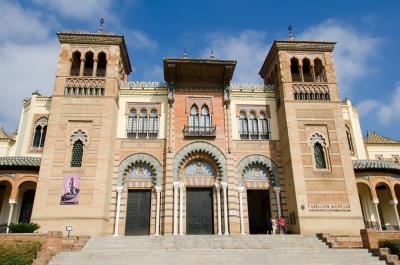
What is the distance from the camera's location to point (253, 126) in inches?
793

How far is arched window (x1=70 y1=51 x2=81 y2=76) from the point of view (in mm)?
20062

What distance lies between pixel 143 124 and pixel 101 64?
483 centimetres

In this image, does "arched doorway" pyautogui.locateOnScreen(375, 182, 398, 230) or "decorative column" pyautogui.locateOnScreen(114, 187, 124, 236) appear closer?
"decorative column" pyautogui.locateOnScreen(114, 187, 124, 236)

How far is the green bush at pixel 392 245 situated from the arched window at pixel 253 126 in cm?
870

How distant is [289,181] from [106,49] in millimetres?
12931

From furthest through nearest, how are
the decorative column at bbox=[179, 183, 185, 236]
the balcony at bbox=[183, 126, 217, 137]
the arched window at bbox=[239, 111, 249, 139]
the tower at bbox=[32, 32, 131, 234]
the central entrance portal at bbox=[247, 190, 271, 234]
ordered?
the central entrance portal at bbox=[247, 190, 271, 234], the arched window at bbox=[239, 111, 249, 139], the balcony at bbox=[183, 126, 217, 137], the decorative column at bbox=[179, 183, 185, 236], the tower at bbox=[32, 32, 131, 234]

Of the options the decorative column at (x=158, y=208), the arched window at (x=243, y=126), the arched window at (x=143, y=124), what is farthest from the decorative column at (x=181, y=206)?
the arched window at (x=243, y=126)

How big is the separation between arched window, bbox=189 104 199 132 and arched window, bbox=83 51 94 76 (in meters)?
6.48

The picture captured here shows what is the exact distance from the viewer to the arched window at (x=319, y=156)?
18266mm

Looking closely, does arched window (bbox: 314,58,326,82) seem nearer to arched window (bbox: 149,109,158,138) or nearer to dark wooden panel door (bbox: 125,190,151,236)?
arched window (bbox: 149,109,158,138)

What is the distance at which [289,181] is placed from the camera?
1822cm

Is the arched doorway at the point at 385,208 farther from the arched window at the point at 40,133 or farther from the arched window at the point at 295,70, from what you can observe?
the arched window at the point at 40,133

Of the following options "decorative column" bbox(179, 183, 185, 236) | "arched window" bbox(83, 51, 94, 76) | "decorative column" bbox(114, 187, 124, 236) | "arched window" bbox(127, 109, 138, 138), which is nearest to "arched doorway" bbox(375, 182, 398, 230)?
"decorative column" bbox(179, 183, 185, 236)

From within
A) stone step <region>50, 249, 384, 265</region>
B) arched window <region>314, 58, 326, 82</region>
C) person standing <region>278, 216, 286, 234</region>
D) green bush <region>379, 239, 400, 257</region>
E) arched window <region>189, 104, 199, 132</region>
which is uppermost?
arched window <region>314, 58, 326, 82</region>
